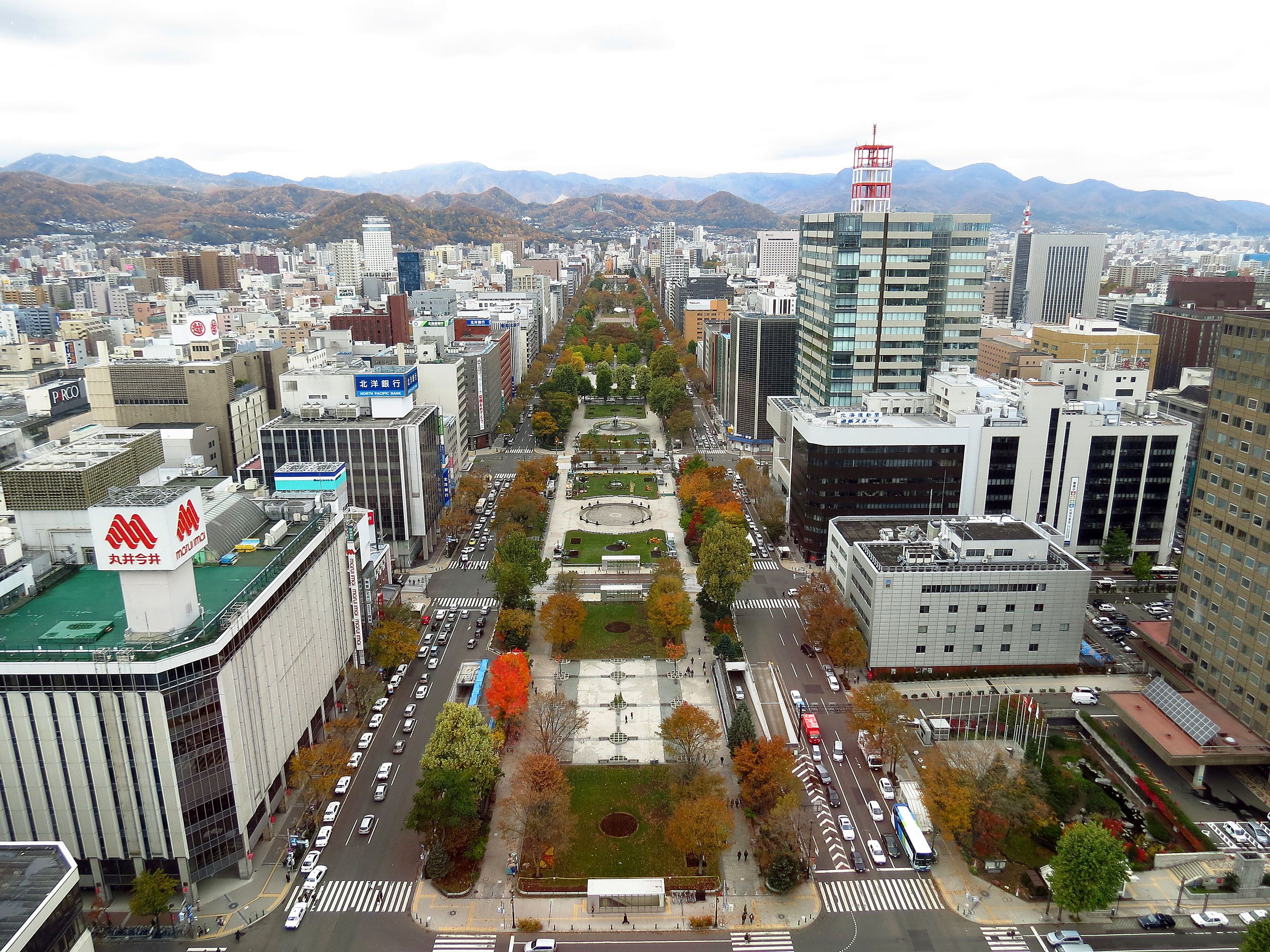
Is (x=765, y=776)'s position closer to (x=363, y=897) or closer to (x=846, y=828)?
(x=846, y=828)

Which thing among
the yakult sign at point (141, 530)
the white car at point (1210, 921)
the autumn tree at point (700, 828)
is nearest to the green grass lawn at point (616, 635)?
the autumn tree at point (700, 828)

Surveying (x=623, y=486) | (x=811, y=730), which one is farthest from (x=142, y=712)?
(x=623, y=486)

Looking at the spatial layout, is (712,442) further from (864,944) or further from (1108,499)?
(864,944)

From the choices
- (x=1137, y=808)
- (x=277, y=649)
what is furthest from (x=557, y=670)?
(x=1137, y=808)

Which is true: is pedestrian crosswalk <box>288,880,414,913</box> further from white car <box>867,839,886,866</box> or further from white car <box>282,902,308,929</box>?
white car <box>867,839,886,866</box>

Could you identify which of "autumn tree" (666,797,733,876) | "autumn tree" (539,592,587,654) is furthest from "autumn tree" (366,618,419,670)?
"autumn tree" (666,797,733,876)
